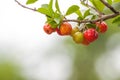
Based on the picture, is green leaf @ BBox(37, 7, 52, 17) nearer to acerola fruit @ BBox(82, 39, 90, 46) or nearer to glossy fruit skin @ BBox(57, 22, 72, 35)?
glossy fruit skin @ BBox(57, 22, 72, 35)

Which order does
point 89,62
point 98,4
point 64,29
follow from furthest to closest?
point 89,62 → point 98,4 → point 64,29

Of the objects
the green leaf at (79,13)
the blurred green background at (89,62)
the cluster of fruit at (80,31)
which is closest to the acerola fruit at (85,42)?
the cluster of fruit at (80,31)

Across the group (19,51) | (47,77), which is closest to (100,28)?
(47,77)

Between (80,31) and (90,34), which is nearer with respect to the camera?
(90,34)

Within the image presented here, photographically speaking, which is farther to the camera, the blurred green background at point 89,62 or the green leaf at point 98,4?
the blurred green background at point 89,62

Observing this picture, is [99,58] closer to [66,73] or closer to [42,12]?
[66,73]

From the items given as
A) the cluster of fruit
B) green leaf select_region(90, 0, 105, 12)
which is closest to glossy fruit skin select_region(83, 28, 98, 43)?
the cluster of fruit

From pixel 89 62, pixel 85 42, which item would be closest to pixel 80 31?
pixel 85 42

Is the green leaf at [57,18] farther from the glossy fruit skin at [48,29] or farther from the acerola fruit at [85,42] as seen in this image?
the acerola fruit at [85,42]

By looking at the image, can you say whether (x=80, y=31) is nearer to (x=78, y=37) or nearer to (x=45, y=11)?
(x=78, y=37)
